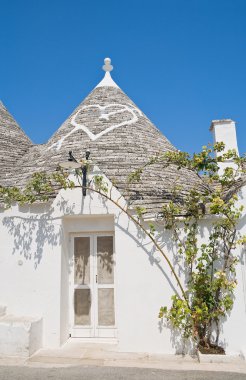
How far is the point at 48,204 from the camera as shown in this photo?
760cm

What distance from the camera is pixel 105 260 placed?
7.71m

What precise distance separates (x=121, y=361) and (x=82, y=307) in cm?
187

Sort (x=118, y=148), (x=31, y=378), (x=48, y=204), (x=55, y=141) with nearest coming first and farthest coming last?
(x=31, y=378), (x=48, y=204), (x=118, y=148), (x=55, y=141)

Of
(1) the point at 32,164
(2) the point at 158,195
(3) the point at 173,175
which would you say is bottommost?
(2) the point at 158,195

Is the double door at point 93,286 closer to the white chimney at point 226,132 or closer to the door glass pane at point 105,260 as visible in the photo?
the door glass pane at point 105,260

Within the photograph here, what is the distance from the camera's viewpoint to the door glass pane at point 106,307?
746 centimetres

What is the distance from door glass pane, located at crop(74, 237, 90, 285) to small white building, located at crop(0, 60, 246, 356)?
1.0 inches

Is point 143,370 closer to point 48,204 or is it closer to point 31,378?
point 31,378

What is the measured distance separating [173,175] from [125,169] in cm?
156

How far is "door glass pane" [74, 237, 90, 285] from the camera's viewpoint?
7.72 meters

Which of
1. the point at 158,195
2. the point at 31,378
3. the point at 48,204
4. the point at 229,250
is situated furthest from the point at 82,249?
the point at 229,250

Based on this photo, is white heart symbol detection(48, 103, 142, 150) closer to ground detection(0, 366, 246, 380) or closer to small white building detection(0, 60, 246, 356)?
small white building detection(0, 60, 246, 356)

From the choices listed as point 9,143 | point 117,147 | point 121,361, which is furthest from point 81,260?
point 9,143

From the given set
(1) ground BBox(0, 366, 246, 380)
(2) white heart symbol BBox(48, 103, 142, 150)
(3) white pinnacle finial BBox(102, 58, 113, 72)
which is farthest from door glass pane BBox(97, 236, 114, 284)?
(3) white pinnacle finial BBox(102, 58, 113, 72)
